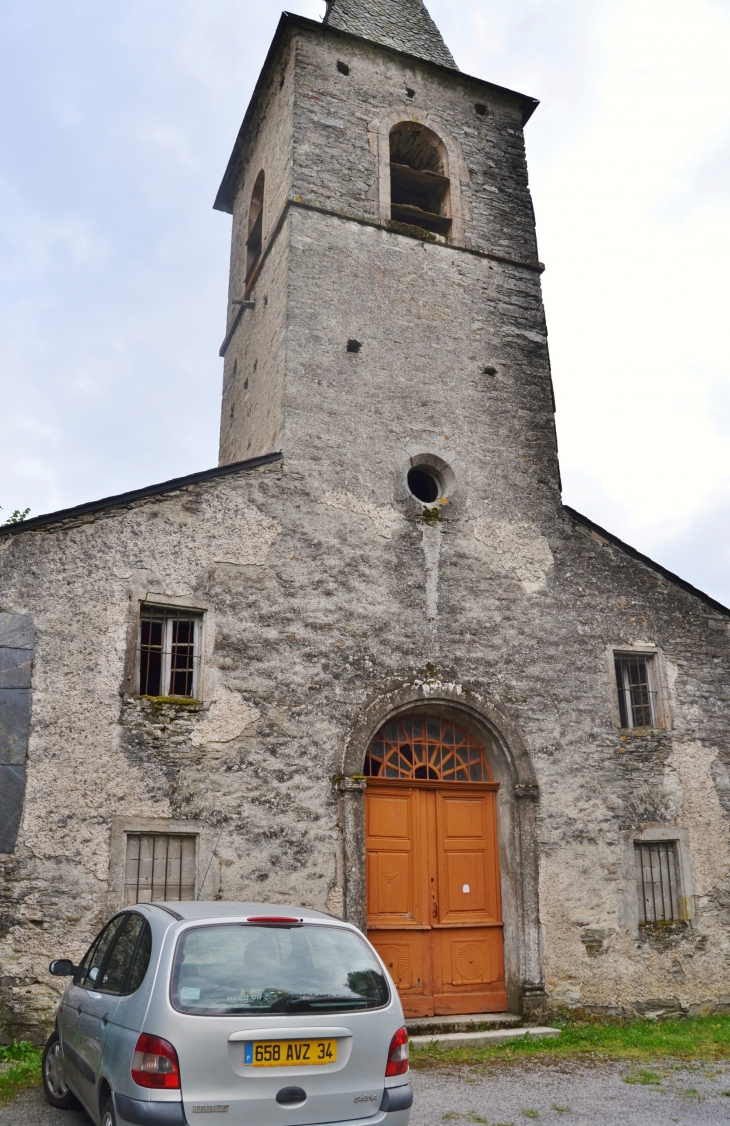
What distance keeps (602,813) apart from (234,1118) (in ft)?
22.1

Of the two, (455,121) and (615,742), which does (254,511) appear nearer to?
(615,742)

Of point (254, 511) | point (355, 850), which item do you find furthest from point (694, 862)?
point (254, 511)

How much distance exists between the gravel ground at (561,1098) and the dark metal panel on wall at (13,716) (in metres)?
2.25

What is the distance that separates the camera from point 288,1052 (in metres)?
4.06

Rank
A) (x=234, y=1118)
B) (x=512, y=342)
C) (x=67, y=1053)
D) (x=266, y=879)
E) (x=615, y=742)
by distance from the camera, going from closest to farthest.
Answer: (x=234, y=1118), (x=67, y=1053), (x=266, y=879), (x=615, y=742), (x=512, y=342)

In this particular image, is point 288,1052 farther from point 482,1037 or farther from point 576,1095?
point 482,1037

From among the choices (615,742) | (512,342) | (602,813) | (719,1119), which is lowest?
(719,1119)

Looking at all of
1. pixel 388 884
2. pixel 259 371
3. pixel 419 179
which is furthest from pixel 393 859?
pixel 419 179

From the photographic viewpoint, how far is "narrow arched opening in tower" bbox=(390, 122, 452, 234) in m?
12.5

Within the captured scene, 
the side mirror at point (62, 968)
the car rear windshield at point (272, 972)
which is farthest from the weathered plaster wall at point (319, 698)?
the car rear windshield at point (272, 972)

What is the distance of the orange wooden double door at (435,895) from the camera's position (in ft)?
29.1

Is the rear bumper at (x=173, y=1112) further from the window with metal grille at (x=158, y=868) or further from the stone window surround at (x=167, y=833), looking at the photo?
the window with metal grille at (x=158, y=868)

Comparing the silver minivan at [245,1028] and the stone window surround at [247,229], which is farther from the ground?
the stone window surround at [247,229]

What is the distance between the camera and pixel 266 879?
8328 mm
